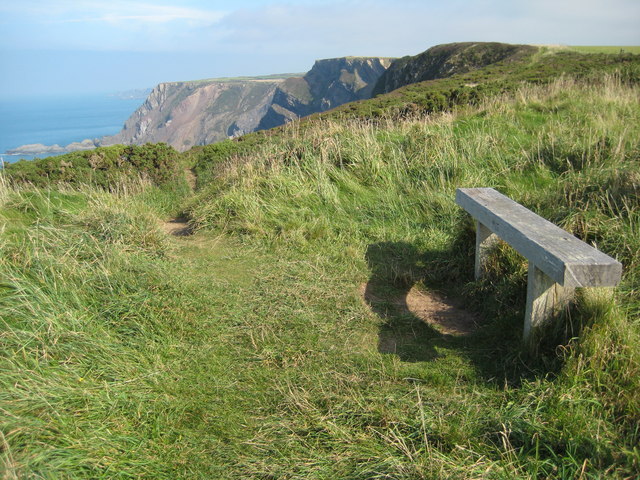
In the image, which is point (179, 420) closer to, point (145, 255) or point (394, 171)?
point (145, 255)

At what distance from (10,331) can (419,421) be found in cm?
242

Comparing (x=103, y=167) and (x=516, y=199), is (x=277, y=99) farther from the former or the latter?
(x=516, y=199)

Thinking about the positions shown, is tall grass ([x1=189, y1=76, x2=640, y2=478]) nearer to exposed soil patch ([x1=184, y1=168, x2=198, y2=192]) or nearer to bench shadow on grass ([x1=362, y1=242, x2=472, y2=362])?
bench shadow on grass ([x1=362, y1=242, x2=472, y2=362])

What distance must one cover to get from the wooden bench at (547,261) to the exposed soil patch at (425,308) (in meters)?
0.76

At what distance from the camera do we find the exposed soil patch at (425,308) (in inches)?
155

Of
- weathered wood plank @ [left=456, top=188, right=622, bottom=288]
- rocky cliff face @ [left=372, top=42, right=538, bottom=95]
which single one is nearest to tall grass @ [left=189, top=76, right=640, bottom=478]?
weathered wood plank @ [left=456, top=188, right=622, bottom=288]

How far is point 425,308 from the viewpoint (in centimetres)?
423

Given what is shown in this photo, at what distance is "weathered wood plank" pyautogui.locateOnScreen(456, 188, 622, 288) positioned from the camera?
2744 mm

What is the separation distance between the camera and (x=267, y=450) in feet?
8.21

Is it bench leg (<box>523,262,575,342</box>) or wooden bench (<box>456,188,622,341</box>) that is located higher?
wooden bench (<box>456,188,622,341</box>)

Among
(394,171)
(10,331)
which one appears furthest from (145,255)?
(394,171)

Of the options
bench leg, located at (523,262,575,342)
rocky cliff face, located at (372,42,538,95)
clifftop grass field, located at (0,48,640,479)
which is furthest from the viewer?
rocky cliff face, located at (372,42,538,95)

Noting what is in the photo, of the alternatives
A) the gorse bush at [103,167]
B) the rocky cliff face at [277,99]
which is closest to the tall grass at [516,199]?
the gorse bush at [103,167]

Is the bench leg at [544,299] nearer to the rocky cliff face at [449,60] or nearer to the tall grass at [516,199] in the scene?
the tall grass at [516,199]
